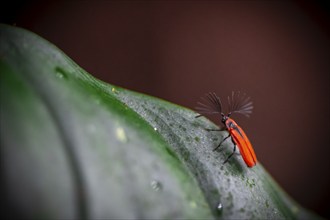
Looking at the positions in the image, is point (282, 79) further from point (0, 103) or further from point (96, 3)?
point (0, 103)

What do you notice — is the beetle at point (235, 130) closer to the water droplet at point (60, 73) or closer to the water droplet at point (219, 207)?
the water droplet at point (219, 207)

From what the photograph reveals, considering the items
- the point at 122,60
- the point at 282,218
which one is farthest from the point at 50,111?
the point at 122,60

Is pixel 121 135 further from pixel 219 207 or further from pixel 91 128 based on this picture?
pixel 219 207

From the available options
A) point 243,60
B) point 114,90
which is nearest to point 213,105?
point 114,90

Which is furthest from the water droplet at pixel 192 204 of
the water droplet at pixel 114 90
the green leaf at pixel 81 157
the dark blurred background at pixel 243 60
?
the dark blurred background at pixel 243 60

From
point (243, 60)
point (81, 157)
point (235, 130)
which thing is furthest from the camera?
point (243, 60)

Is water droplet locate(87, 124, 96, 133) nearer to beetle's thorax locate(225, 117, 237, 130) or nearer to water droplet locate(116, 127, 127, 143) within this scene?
water droplet locate(116, 127, 127, 143)

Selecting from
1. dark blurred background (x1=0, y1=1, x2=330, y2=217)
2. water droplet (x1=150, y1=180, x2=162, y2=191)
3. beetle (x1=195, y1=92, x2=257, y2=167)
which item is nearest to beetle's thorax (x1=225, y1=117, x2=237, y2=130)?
beetle (x1=195, y1=92, x2=257, y2=167)
